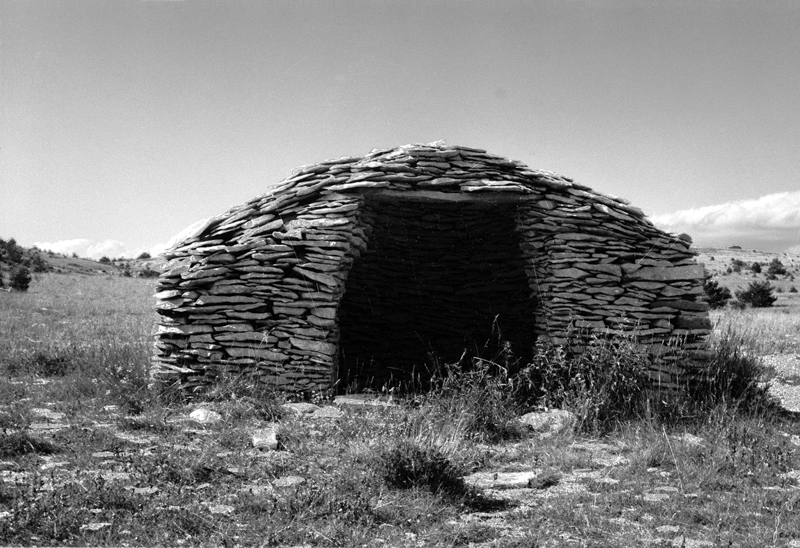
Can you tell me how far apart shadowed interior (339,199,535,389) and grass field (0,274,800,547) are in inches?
94.6

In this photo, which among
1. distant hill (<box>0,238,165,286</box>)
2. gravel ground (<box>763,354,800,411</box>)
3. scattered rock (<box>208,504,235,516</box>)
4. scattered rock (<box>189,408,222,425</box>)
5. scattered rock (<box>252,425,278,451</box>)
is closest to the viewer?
scattered rock (<box>208,504,235,516</box>)

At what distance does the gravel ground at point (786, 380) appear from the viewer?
808cm

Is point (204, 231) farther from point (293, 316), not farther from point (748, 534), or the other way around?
point (748, 534)

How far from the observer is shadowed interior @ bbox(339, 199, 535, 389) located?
8445mm

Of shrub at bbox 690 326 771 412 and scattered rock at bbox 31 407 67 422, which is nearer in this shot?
scattered rock at bbox 31 407 67 422

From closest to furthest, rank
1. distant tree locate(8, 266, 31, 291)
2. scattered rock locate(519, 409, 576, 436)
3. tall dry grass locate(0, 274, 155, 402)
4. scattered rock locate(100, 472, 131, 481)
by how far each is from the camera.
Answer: scattered rock locate(100, 472, 131, 481) → scattered rock locate(519, 409, 576, 436) → tall dry grass locate(0, 274, 155, 402) → distant tree locate(8, 266, 31, 291)

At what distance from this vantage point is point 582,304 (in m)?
6.95

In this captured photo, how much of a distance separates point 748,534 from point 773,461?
1.59 m

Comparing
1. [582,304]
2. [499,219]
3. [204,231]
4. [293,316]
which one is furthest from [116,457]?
[499,219]

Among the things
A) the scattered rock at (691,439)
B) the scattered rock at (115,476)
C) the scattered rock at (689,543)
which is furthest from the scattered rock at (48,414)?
the scattered rock at (691,439)

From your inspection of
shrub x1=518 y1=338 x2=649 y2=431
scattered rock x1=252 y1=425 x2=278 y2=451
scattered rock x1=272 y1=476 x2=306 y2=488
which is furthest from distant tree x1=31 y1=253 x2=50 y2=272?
scattered rock x1=272 y1=476 x2=306 y2=488

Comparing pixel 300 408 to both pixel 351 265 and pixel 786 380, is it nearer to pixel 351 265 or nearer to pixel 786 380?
pixel 351 265

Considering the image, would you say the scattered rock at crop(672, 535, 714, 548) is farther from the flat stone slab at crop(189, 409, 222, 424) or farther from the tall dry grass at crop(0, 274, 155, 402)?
the tall dry grass at crop(0, 274, 155, 402)

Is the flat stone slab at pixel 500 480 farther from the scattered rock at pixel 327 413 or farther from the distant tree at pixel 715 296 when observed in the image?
the distant tree at pixel 715 296
